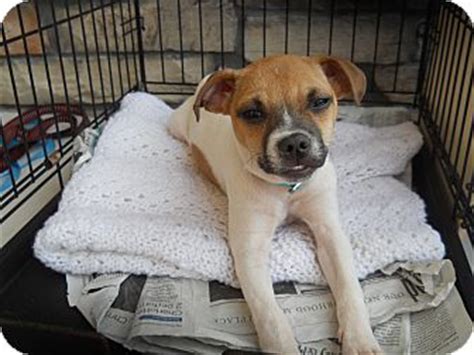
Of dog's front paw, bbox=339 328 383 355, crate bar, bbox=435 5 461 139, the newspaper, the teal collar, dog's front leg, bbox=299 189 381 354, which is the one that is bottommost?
the newspaper

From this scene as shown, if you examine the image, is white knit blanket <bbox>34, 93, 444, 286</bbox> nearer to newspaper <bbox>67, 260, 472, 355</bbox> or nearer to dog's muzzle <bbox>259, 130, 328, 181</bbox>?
newspaper <bbox>67, 260, 472, 355</bbox>

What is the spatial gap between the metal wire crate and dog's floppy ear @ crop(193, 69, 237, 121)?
61cm

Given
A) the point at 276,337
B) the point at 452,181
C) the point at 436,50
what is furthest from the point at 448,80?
the point at 276,337

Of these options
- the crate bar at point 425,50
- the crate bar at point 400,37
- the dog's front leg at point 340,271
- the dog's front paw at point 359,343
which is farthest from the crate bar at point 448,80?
the dog's front paw at point 359,343

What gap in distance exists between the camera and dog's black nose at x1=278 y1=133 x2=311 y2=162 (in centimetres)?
99

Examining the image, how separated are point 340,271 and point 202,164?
64cm

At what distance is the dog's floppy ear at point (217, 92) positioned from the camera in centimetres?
116

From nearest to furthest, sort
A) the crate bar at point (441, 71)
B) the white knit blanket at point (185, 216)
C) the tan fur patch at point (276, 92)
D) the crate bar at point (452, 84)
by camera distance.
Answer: the tan fur patch at point (276, 92) < the white knit blanket at point (185, 216) < the crate bar at point (452, 84) < the crate bar at point (441, 71)

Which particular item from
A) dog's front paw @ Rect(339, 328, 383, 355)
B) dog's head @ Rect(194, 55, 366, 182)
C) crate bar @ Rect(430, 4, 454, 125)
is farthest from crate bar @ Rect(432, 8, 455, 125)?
dog's front paw @ Rect(339, 328, 383, 355)

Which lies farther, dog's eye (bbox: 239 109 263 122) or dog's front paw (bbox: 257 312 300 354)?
dog's eye (bbox: 239 109 263 122)

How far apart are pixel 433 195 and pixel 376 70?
0.73 m

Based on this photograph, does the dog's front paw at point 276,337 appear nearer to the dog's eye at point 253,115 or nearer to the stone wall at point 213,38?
the dog's eye at point 253,115

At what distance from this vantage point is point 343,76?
1.21m

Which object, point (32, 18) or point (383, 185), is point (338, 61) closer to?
point (383, 185)
